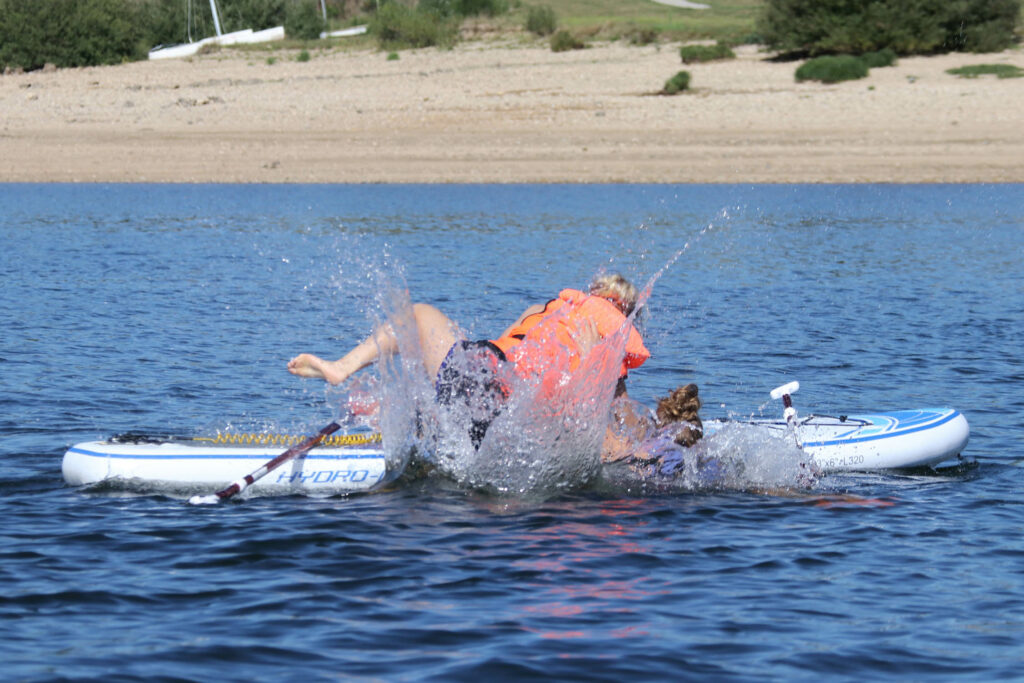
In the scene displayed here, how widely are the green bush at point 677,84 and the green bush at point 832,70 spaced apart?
2855 mm

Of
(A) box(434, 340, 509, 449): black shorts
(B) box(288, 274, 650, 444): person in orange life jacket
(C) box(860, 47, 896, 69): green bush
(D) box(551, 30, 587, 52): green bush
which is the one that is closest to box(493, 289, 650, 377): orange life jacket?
(B) box(288, 274, 650, 444): person in orange life jacket

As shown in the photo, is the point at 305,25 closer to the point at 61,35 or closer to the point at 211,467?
the point at 61,35

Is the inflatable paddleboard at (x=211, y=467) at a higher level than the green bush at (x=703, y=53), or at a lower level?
lower

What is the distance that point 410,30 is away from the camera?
47250 mm

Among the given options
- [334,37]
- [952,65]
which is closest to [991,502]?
[952,65]

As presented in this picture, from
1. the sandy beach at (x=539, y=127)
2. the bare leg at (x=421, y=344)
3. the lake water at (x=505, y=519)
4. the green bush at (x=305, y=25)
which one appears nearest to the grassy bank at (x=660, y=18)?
the sandy beach at (x=539, y=127)

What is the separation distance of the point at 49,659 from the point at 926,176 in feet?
82.6

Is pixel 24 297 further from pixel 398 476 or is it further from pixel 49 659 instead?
pixel 49 659

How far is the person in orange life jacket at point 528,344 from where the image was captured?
7672 mm

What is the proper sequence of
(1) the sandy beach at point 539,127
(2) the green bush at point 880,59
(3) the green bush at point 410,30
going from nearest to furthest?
(1) the sandy beach at point 539,127 < (2) the green bush at point 880,59 < (3) the green bush at point 410,30

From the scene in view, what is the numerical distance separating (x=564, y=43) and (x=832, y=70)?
1148 cm

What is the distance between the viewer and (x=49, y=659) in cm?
541

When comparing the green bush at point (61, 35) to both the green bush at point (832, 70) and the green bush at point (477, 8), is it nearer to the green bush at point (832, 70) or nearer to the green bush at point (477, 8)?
the green bush at point (477, 8)

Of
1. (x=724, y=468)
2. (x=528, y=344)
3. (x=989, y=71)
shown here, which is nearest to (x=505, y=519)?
(x=528, y=344)
